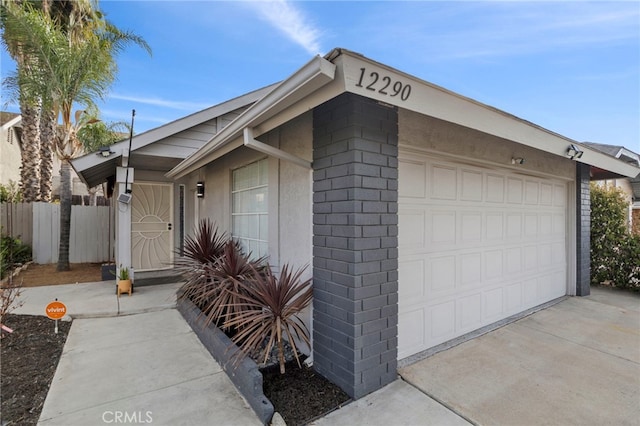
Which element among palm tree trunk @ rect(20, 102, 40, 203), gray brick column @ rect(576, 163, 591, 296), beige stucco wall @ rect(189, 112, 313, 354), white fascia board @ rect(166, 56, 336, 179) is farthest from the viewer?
palm tree trunk @ rect(20, 102, 40, 203)

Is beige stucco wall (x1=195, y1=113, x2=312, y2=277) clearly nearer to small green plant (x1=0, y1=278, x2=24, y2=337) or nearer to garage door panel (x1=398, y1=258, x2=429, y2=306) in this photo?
garage door panel (x1=398, y1=258, x2=429, y2=306)

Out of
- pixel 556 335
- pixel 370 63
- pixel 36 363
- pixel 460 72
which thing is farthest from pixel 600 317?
pixel 36 363

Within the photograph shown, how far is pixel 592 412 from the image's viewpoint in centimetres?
277

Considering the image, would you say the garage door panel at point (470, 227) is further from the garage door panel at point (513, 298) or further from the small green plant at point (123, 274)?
the small green plant at point (123, 274)

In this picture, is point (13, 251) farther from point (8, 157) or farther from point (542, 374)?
point (542, 374)

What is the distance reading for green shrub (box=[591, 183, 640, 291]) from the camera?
6926 millimetres

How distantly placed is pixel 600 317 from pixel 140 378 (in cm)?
665

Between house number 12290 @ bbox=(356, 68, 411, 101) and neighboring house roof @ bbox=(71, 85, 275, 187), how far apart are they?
459 centimetres

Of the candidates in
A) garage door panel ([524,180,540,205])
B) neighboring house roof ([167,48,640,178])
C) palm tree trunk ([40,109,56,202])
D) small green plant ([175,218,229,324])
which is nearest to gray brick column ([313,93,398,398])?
neighboring house roof ([167,48,640,178])

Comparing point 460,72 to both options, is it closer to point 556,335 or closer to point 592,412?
point 556,335

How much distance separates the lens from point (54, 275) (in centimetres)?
861

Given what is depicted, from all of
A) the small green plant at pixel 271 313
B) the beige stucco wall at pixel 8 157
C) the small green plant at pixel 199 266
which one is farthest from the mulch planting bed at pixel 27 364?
the beige stucco wall at pixel 8 157

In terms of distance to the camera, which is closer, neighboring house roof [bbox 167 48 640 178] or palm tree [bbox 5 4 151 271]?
neighboring house roof [bbox 167 48 640 178]

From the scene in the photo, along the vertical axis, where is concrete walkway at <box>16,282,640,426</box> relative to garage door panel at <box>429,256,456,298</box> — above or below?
below
